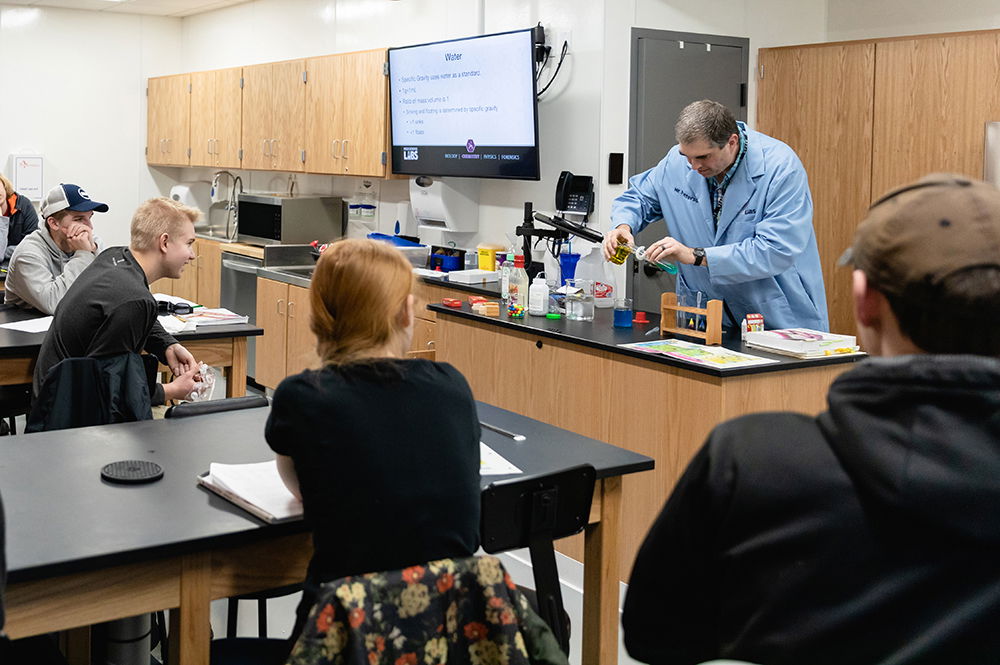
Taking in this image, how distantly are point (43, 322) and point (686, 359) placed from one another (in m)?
2.42

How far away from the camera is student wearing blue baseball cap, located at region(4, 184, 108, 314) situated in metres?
4.15

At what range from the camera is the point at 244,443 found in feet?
7.86

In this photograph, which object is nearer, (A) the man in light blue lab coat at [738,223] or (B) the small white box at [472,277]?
(A) the man in light blue lab coat at [738,223]

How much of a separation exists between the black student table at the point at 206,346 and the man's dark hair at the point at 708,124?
1.79 metres

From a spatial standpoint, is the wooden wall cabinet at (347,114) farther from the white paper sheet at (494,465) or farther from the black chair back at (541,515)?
the black chair back at (541,515)

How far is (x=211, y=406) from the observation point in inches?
111

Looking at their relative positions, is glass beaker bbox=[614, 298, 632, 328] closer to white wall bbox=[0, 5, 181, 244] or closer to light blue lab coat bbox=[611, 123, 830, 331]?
light blue lab coat bbox=[611, 123, 830, 331]

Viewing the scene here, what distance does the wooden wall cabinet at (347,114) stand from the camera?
5.94 m

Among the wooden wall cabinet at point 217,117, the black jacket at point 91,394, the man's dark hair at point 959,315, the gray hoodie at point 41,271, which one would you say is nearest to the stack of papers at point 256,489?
the black jacket at point 91,394

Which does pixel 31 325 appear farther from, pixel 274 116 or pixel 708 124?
pixel 274 116

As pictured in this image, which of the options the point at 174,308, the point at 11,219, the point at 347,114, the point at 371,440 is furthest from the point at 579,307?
the point at 11,219

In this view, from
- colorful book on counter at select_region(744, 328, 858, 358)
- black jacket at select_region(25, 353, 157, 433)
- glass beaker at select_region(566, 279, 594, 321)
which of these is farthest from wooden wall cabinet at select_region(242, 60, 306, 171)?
colorful book on counter at select_region(744, 328, 858, 358)

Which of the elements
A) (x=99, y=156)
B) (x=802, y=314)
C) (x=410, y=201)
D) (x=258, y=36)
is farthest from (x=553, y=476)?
(x=99, y=156)

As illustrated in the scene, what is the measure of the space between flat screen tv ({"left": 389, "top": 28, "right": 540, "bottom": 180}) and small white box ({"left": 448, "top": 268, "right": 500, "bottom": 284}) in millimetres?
501
